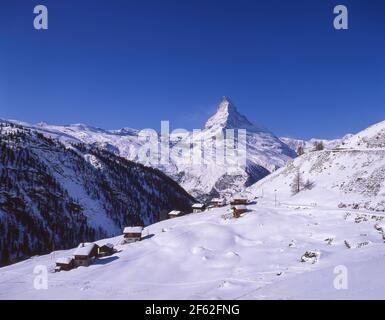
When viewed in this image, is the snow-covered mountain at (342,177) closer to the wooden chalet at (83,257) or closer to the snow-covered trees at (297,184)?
the snow-covered trees at (297,184)

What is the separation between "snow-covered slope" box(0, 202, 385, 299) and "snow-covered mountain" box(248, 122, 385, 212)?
653 inches

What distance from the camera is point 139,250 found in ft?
264

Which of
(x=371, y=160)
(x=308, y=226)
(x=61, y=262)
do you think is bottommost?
(x=61, y=262)

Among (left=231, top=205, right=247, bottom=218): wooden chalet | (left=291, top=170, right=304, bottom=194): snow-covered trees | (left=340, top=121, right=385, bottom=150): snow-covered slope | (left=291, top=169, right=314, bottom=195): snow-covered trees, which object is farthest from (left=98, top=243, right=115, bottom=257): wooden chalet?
(left=340, top=121, right=385, bottom=150): snow-covered slope

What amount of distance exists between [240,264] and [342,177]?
237ft

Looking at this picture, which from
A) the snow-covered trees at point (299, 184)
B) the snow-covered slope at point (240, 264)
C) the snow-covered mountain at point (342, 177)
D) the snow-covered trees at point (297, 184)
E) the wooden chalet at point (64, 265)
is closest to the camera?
the snow-covered slope at point (240, 264)

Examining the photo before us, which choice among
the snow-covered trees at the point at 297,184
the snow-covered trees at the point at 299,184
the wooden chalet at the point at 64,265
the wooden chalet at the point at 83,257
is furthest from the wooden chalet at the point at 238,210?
the wooden chalet at the point at 64,265

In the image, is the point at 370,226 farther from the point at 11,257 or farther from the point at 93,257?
the point at 11,257

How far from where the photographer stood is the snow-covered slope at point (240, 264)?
4409cm

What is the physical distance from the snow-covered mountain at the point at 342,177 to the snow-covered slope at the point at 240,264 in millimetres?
16585

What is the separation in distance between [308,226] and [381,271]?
38191 millimetres

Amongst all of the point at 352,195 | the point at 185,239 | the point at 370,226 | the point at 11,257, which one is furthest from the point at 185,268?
the point at 11,257

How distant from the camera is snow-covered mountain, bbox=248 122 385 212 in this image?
343 feet
